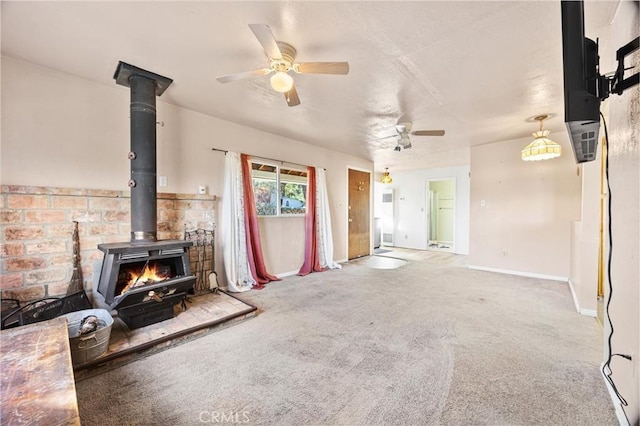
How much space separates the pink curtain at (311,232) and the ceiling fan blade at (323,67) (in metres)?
2.89

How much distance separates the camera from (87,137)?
8.63 ft

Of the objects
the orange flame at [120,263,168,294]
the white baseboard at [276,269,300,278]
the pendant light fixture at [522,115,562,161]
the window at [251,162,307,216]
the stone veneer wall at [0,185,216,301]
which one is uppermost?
the pendant light fixture at [522,115,562,161]

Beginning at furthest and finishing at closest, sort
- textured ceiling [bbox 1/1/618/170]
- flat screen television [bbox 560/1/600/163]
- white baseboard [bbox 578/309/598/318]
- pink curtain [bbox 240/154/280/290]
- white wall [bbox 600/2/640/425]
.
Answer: pink curtain [bbox 240/154/280/290], white baseboard [bbox 578/309/598/318], textured ceiling [bbox 1/1/618/170], white wall [bbox 600/2/640/425], flat screen television [bbox 560/1/600/163]

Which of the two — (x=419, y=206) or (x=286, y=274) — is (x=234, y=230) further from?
(x=419, y=206)

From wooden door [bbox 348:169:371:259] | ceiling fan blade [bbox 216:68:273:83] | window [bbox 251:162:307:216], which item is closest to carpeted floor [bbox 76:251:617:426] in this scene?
window [bbox 251:162:307:216]

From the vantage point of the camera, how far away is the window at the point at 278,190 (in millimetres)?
4215

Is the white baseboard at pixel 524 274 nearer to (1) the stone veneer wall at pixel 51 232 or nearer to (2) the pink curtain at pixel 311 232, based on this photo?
(2) the pink curtain at pixel 311 232

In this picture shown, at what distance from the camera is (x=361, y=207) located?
6.40 metres

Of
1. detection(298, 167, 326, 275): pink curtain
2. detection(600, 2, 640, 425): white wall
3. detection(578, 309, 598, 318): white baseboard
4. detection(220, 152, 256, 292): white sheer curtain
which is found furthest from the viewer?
detection(298, 167, 326, 275): pink curtain

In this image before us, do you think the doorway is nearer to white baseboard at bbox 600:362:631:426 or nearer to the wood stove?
white baseboard at bbox 600:362:631:426

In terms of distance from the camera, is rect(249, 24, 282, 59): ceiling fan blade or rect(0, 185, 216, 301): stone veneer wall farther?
rect(0, 185, 216, 301): stone veneer wall

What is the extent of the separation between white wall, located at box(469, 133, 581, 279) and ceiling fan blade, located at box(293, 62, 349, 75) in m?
4.21

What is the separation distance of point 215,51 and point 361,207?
189 inches

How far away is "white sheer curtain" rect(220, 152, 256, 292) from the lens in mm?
3641
